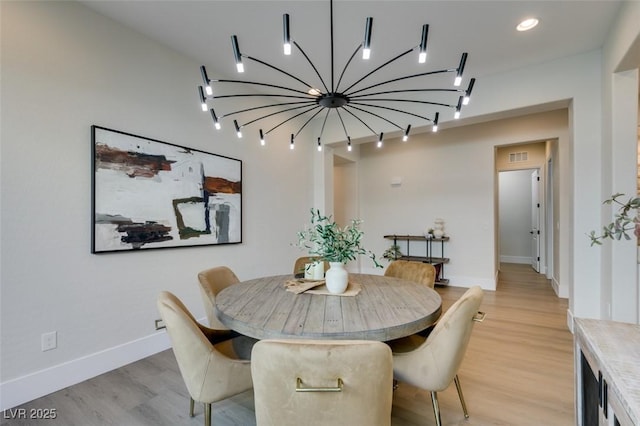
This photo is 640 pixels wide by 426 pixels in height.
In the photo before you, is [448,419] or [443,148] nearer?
[448,419]

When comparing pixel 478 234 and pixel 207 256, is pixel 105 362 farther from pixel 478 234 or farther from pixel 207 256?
pixel 478 234

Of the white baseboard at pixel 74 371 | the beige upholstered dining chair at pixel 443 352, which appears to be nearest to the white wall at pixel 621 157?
the beige upholstered dining chair at pixel 443 352

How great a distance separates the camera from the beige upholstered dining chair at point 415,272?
2.46 meters

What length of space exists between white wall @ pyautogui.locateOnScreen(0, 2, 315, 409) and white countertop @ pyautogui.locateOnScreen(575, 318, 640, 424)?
2.94 meters

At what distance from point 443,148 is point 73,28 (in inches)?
206

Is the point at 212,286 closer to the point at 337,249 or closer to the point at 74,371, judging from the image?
the point at 337,249

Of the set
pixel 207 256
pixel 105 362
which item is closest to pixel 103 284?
pixel 105 362

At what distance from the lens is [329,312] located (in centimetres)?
150

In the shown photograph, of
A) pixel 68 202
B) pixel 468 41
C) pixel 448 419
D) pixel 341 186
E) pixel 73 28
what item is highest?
pixel 468 41

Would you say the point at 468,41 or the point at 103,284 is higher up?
the point at 468,41

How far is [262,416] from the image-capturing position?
97 cm

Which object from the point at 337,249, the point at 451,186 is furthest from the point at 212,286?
the point at 451,186

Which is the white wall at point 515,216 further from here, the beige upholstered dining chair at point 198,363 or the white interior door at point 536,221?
the beige upholstered dining chair at point 198,363


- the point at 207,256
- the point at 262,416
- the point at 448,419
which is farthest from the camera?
the point at 207,256
